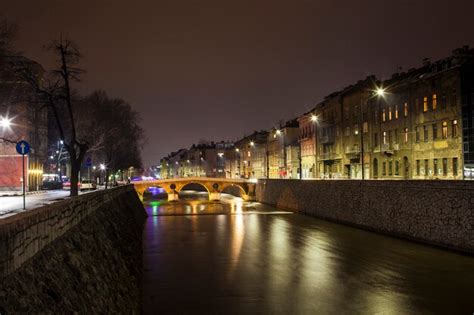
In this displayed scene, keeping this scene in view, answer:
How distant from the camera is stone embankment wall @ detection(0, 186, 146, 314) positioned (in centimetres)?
848

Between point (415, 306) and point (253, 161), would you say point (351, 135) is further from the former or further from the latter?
point (253, 161)

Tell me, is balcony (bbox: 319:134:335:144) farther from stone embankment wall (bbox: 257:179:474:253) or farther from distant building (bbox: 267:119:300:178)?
stone embankment wall (bbox: 257:179:474:253)

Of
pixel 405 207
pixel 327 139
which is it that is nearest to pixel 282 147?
pixel 327 139

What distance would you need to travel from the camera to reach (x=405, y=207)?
39.2 m

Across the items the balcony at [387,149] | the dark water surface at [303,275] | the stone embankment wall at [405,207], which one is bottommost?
the dark water surface at [303,275]

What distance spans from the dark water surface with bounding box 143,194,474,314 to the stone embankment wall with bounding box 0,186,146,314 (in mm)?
5829

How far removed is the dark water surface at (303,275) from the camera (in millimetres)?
23438

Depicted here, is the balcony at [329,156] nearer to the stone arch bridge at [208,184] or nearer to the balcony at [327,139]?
the balcony at [327,139]

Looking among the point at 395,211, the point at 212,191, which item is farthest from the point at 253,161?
the point at 395,211

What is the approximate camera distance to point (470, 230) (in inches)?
1241

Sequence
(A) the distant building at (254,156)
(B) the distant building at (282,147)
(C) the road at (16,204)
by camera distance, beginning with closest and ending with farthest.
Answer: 1. (C) the road at (16,204)
2. (B) the distant building at (282,147)
3. (A) the distant building at (254,156)

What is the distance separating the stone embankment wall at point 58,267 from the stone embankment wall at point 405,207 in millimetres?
21505

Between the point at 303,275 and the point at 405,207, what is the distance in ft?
43.7

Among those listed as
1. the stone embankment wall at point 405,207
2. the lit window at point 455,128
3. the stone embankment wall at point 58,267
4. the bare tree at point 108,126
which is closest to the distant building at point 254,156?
the bare tree at point 108,126
